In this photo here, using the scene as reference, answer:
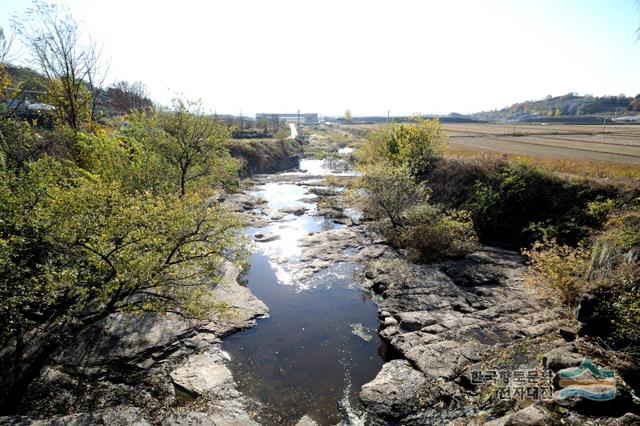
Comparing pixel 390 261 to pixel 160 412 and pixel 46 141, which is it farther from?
pixel 46 141

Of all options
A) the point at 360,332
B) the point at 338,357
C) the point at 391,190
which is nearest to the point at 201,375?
the point at 338,357

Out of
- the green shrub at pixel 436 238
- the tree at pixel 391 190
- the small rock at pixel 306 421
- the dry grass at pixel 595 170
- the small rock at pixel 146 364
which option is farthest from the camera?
the tree at pixel 391 190

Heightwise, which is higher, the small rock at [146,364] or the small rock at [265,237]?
the small rock at [265,237]

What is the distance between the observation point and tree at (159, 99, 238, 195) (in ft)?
91.3

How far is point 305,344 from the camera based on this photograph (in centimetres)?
1692

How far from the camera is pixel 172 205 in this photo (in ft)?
42.7

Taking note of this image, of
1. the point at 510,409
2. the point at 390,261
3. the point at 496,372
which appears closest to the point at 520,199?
the point at 390,261

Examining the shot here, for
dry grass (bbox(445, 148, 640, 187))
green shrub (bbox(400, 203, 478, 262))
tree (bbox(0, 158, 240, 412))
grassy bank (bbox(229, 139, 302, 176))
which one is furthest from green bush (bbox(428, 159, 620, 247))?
grassy bank (bbox(229, 139, 302, 176))

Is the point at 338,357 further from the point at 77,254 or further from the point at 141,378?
the point at 77,254

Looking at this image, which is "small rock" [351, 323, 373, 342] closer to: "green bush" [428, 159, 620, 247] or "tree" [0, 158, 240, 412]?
"tree" [0, 158, 240, 412]

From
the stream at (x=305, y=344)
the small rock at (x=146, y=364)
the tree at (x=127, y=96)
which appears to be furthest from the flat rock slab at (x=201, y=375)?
the tree at (x=127, y=96)

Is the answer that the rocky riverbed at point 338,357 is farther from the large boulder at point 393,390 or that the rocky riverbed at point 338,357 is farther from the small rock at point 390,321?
the small rock at point 390,321

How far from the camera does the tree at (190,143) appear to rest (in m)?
27.8

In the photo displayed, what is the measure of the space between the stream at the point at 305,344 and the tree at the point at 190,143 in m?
9.00
